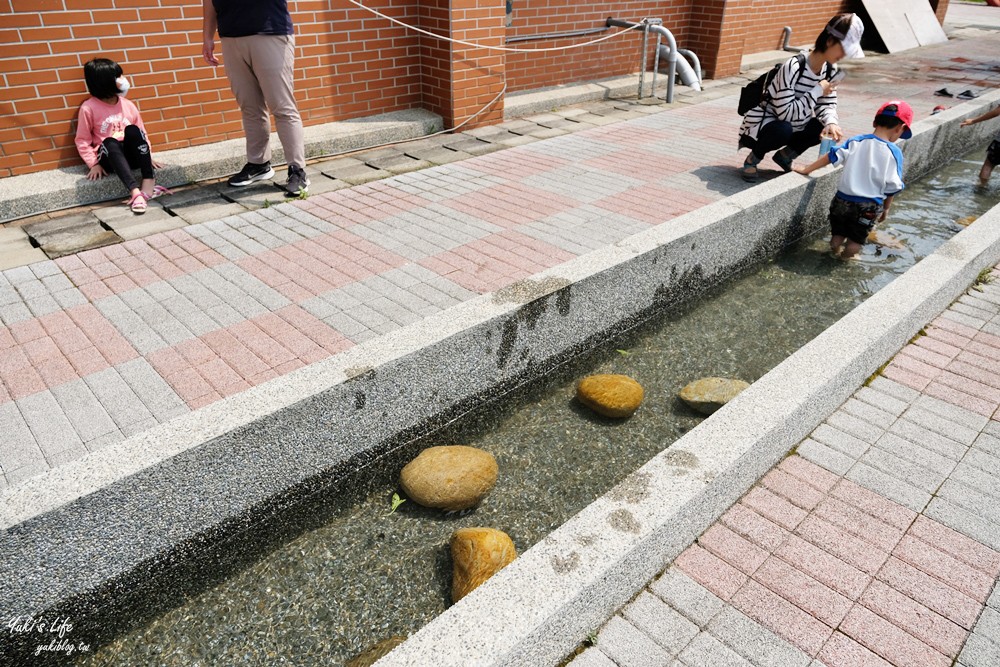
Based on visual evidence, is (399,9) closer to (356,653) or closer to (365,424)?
(365,424)

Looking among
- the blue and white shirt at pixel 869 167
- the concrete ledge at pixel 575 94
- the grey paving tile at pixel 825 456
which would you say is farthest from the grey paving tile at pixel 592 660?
the concrete ledge at pixel 575 94

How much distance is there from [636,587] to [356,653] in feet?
3.30

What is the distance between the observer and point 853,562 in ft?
8.08

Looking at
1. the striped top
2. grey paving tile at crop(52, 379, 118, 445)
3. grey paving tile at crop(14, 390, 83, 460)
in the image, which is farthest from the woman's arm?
grey paving tile at crop(14, 390, 83, 460)

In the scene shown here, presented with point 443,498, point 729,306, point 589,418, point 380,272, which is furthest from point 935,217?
point 443,498

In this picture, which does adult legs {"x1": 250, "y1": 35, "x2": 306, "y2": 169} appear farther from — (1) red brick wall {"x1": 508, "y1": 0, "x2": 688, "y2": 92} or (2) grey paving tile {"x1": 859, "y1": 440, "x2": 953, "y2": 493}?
(2) grey paving tile {"x1": 859, "y1": 440, "x2": 953, "y2": 493}

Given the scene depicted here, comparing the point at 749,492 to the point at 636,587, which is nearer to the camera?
the point at 636,587

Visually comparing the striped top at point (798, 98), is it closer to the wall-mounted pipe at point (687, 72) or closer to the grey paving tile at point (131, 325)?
the wall-mounted pipe at point (687, 72)

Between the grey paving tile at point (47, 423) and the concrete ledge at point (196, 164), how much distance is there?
8.85 ft

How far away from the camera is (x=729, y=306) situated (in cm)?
475

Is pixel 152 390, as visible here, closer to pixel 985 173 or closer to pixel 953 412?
pixel 953 412

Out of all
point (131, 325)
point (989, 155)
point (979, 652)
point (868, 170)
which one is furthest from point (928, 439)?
point (989, 155)

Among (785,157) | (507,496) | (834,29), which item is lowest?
(507,496)

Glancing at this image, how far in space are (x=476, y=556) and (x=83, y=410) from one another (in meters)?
1.85
